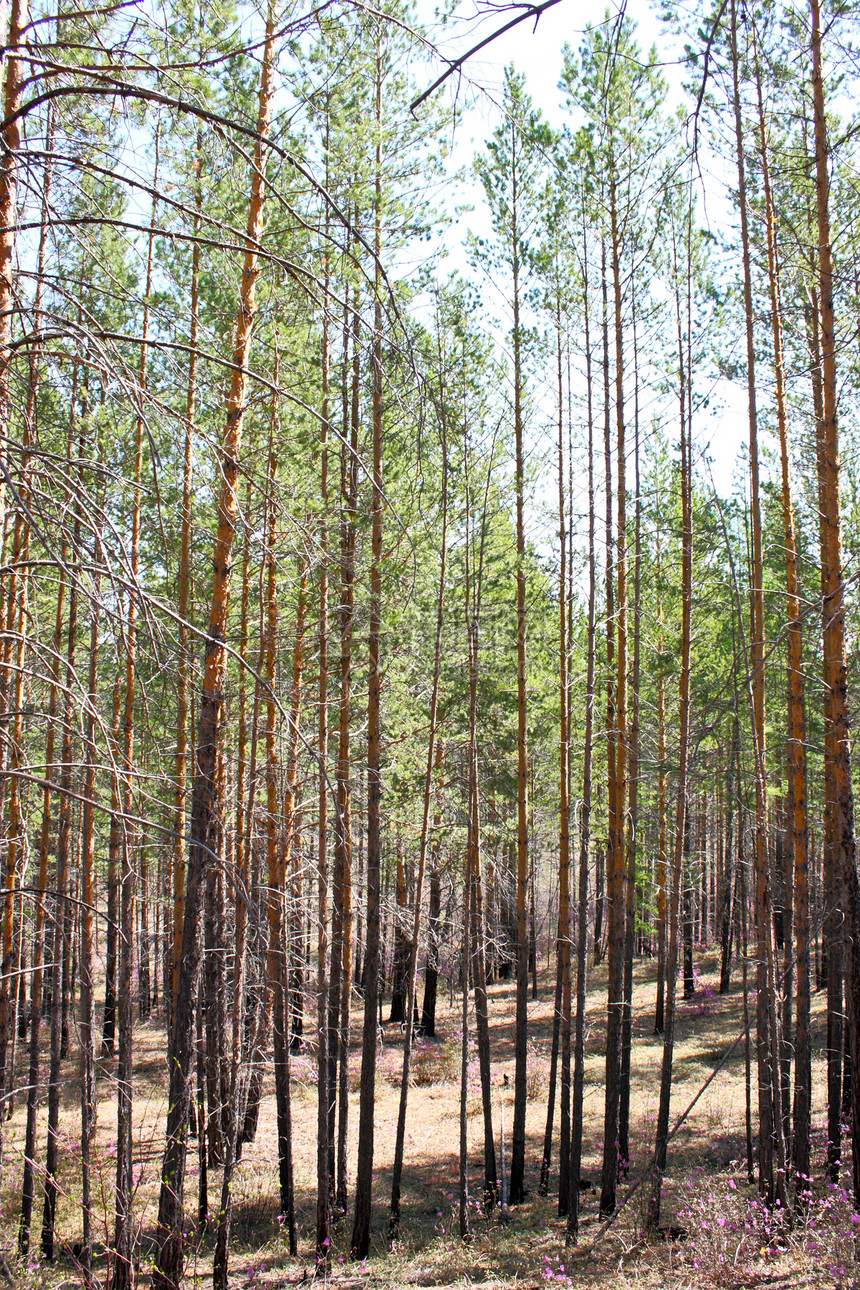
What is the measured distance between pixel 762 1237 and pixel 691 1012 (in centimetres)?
1452

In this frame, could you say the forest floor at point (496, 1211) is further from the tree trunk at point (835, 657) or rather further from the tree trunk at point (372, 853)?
the tree trunk at point (835, 657)

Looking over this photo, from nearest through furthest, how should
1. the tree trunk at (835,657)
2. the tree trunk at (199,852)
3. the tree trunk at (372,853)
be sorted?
the tree trunk at (199,852), the tree trunk at (835,657), the tree trunk at (372,853)

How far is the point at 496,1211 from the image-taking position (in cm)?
1070

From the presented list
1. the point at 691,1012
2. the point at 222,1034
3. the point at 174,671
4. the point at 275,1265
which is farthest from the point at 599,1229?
the point at 691,1012

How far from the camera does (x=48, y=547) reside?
7.23ft

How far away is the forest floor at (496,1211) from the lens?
7.50 m

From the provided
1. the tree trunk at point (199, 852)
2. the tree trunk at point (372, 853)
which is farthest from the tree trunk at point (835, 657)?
the tree trunk at point (199, 852)

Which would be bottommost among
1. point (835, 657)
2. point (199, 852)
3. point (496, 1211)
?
point (496, 1211)

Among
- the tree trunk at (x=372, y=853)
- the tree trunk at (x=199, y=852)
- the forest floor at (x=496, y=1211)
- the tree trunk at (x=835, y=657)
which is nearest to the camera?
the tree trunk at (x=199, y=852)

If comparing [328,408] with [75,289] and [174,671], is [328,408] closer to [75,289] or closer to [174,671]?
[75,289]

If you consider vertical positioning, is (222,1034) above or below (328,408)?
below

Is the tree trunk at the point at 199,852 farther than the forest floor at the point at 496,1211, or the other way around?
the forest floor at the point at 496,1211

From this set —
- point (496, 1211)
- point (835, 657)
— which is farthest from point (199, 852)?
point (496, 1211)

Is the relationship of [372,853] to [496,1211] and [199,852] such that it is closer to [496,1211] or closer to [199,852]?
[199,852]
